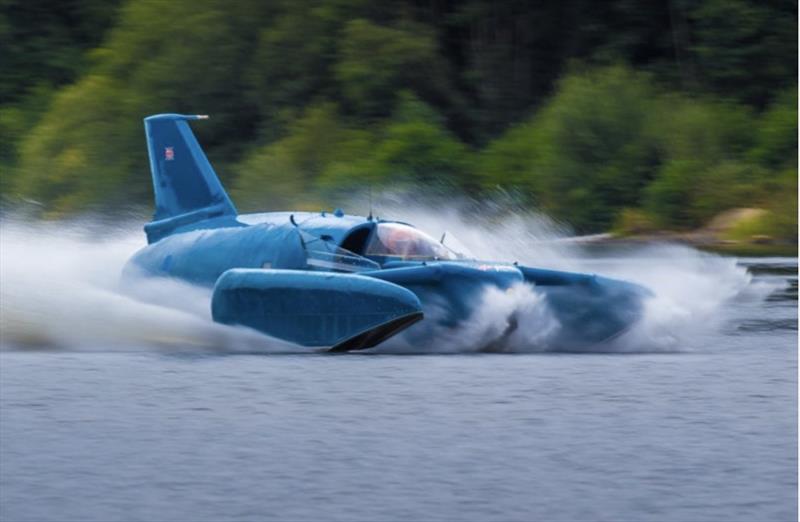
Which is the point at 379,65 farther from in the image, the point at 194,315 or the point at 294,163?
the point at 194,315

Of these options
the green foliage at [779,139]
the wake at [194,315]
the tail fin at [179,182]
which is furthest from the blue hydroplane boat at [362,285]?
the green foliage at [779,139]

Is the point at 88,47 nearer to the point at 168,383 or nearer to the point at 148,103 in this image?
the point at 148,103

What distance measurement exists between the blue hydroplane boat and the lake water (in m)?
0.41

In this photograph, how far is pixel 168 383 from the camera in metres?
17.6

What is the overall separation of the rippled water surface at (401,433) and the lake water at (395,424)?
32 mm

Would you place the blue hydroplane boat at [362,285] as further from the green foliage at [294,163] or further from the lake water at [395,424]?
the green foliage at [294,163]

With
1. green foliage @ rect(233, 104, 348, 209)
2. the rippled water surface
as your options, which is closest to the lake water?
the rippled water surface

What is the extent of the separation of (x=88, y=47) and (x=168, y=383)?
43.7m

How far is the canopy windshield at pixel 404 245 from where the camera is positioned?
1912 cm

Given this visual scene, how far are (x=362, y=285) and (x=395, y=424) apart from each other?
286cm

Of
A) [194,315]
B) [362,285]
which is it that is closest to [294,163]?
[194,315]

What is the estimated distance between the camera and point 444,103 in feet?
170

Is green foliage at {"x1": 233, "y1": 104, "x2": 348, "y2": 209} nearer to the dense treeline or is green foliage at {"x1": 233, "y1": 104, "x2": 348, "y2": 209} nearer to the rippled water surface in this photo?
the dense treeline

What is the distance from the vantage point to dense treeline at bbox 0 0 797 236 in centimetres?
4538
